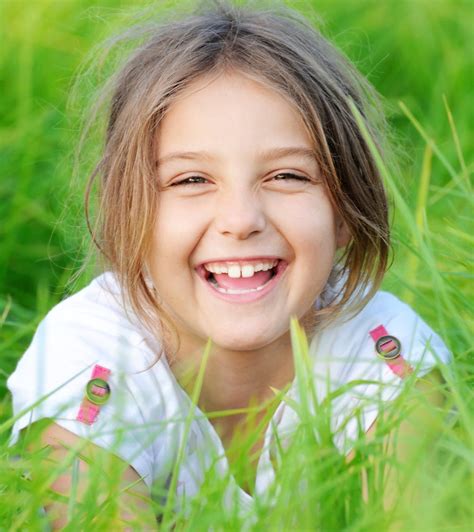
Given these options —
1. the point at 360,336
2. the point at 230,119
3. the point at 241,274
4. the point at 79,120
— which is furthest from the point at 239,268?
the point at 79,120

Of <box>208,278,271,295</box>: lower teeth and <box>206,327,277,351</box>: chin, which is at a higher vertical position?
<box>208,278,271,295</box>: lower teeth

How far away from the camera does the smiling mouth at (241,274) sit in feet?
5.92

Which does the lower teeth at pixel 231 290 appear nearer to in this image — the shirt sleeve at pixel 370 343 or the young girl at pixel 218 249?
the young girl at pixel 218 249

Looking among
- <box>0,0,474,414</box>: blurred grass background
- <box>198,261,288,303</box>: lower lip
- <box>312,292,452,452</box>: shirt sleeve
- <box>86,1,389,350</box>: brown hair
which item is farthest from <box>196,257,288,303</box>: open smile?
<box>0,0,474,414</box>: blurred grass background

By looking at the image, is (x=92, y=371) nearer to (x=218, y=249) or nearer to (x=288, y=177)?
(x=218, y=249)

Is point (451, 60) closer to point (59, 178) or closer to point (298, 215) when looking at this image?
point (59, 178)

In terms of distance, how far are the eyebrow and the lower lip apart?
0.18 meters

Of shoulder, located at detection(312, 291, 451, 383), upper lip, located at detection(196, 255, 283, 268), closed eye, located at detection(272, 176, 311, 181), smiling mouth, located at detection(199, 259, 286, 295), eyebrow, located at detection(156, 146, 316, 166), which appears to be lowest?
shoulder, located at detection(312, 291, 451, 383)

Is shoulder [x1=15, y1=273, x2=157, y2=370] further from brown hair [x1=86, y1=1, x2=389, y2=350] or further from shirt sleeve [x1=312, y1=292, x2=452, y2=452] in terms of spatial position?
shirt sleeve [x1=312, y1=292, x2=452, y2=452]

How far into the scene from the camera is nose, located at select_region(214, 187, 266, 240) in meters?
1.71

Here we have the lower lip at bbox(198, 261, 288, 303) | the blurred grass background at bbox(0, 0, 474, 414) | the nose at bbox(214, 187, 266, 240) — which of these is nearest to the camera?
the nose at bbox(214, 187, 266, 240)

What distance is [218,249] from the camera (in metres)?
1.77

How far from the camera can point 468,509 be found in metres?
1.26

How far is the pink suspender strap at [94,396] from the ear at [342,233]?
48 cm
